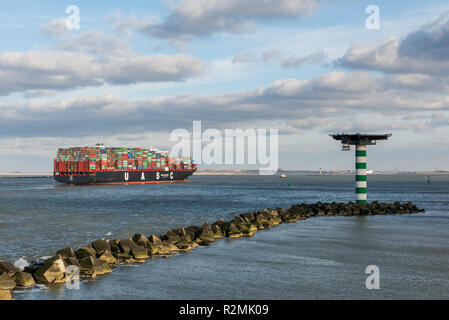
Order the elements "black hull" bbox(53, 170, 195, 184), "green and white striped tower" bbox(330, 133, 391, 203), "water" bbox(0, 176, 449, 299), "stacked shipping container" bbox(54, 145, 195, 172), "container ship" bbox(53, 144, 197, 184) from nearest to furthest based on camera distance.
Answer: "water" bbox(0, 176, 449, 299) < "green and white striped tower" bbox(330, 133, 391, 203) < "black hull" bbox(53, 170, 195, 184) < "container ship" bbox(53, 144, 197, 184) < "stacked shipping container" bbox(54, 145, 195, 172)

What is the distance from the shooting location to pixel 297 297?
15.0 metres

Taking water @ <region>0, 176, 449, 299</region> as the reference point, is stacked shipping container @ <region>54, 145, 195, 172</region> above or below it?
above

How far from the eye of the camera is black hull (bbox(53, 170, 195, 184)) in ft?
489

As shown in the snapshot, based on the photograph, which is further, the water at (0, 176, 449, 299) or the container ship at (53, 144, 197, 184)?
the container ship at (53, 144, 197, 184)

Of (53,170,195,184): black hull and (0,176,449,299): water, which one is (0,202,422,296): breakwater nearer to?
(0,176,449,299): water

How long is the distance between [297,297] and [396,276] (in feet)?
17.6

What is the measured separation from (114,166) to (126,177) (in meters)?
6.07

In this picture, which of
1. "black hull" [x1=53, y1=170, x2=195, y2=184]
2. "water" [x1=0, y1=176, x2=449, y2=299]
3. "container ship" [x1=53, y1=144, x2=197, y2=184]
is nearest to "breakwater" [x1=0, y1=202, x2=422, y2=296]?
"water" [x1=0, y1=176, x2=449, y2=299]

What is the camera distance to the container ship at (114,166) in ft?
493

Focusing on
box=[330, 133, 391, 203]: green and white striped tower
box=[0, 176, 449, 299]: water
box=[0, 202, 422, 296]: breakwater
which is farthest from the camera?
box=[330, 133, 391, 203]: green and white striped tower

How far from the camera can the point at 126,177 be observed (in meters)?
162

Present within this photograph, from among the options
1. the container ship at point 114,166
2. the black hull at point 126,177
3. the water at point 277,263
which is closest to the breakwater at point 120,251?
the water at point 277,263

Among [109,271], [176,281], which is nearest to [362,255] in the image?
[176,281]

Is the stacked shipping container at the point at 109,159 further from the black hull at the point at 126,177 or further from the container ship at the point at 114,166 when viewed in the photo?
the black hull at the point at 126,177
